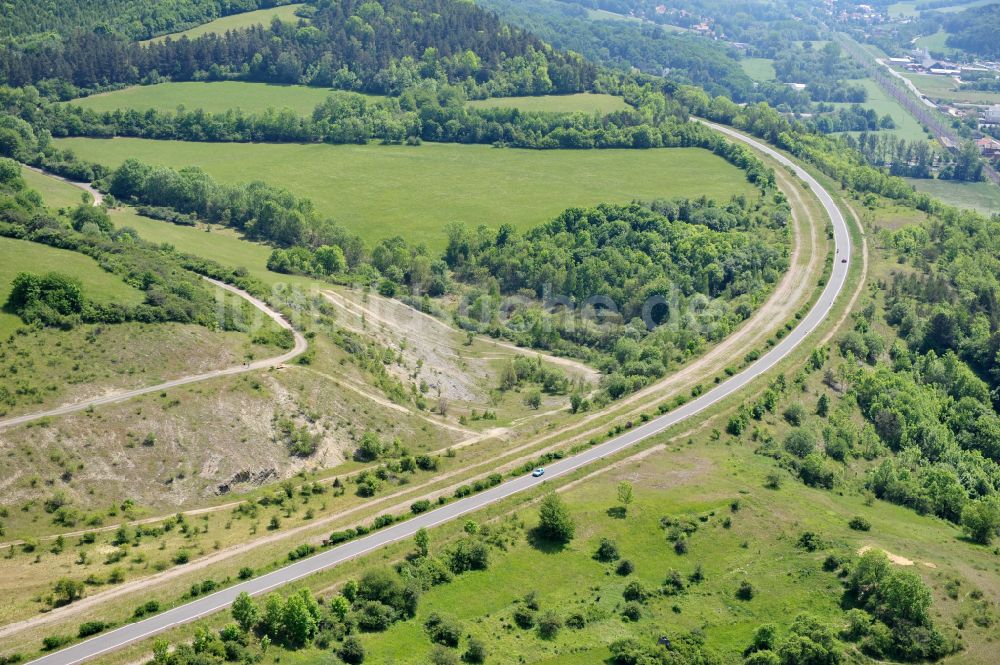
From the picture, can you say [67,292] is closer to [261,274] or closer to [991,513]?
[261,274]

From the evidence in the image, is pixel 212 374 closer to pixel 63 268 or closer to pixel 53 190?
pixel 63 268

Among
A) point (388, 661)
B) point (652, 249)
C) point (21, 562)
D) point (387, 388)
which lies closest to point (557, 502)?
point (388, 661)

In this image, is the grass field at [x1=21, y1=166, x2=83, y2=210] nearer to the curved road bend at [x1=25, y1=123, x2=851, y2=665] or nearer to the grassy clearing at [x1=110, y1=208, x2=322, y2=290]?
the grassy clearing at [x1=110, y1=208, x2=322, y2=290]

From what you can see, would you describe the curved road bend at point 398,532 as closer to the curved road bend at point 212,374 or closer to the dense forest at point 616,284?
the dense forest at point 616,284

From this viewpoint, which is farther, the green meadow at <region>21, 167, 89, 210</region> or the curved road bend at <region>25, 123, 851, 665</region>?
the green meadow at <region>21, 167, 89, 210</region>

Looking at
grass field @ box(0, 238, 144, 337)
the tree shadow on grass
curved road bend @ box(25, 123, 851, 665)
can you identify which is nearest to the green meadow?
grass field @ box(0, 238, 144, 337)

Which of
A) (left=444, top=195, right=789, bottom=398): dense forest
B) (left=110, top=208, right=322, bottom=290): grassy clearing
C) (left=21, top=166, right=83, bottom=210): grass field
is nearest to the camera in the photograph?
(left=110, top=208, right=322, bottom=290): grassy clearing
